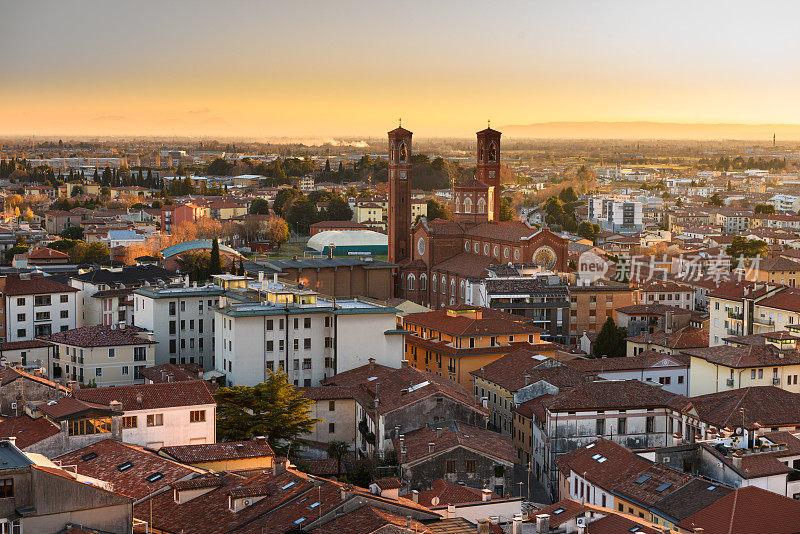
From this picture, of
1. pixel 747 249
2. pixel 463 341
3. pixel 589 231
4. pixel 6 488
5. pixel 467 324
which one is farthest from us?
pixel 589 231

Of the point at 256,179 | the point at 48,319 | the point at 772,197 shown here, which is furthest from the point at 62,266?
the point at 772,197

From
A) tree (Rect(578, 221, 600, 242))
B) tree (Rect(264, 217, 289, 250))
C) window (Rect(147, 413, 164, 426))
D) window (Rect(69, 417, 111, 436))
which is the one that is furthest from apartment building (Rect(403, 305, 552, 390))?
tree (Rect(578, 221, 600, 242))

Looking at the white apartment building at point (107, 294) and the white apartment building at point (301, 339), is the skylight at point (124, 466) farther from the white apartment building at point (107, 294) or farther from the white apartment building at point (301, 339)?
the white apartment building at point (107, 294)

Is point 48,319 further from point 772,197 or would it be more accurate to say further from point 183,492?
point 772,197

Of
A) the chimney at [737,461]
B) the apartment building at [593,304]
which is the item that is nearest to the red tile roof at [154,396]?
the chimney at [737,461]

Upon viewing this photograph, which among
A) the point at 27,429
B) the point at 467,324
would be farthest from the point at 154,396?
the point at 467,324

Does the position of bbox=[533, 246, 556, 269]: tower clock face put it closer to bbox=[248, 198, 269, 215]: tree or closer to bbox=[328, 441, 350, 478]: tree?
bbox=[328, 441, 350, 478]: tree

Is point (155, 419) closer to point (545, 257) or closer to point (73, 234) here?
point (545, 257)

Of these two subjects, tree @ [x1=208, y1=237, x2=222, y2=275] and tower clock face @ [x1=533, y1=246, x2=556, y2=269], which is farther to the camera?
tree @ [x1=208, y1=237, x2=222, y2=275]
